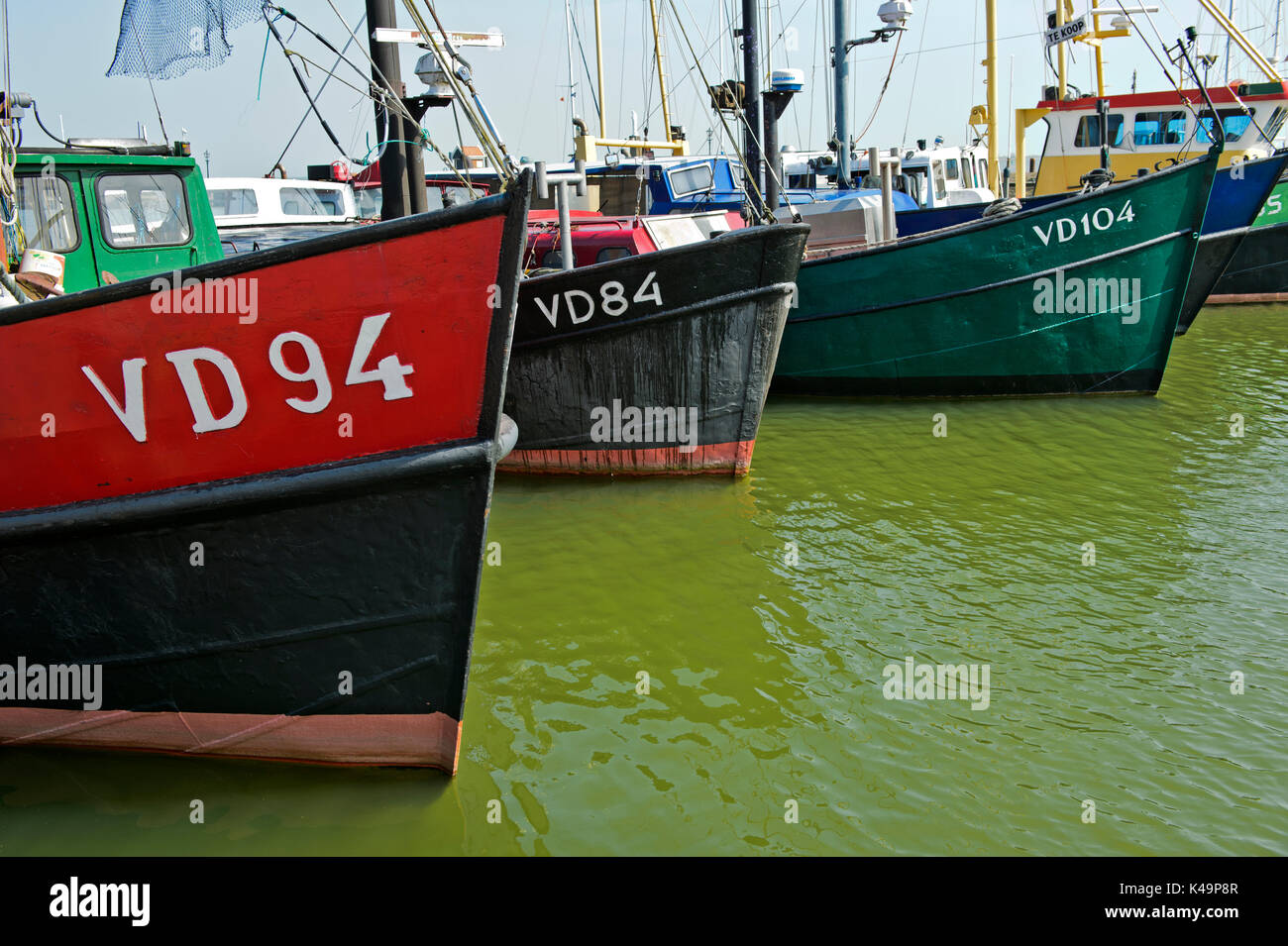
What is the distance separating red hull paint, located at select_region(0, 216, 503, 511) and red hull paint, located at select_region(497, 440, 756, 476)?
13.8ft

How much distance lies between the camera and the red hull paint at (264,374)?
3.35 metres

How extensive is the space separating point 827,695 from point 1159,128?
16826 mm

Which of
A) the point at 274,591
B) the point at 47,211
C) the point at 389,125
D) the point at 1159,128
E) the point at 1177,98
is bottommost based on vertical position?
the point at 274,591

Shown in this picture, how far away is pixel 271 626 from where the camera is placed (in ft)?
12.2

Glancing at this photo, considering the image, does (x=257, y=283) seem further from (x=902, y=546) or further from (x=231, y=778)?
(x=902, y=546)

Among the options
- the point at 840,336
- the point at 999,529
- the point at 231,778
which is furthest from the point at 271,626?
the point at 840,336

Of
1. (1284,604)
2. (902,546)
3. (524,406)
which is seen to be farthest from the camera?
(524,406)

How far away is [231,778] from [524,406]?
4164mm

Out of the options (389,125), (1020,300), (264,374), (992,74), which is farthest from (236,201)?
(992,74)

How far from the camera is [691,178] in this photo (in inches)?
445

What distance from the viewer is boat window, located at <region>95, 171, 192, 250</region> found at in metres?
5.80

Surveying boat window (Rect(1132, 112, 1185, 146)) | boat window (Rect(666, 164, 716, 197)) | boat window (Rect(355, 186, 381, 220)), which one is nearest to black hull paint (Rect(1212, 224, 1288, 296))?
boat window (Rect(1132, 112, 1185, 146))

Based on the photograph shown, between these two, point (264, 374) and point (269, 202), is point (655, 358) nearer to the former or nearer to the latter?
point (264, 374)

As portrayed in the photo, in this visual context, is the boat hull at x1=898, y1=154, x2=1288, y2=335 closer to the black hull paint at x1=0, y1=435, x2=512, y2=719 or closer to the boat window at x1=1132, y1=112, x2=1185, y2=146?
the boat window at x1=1132, y1=112, x2=1185, y2=146
